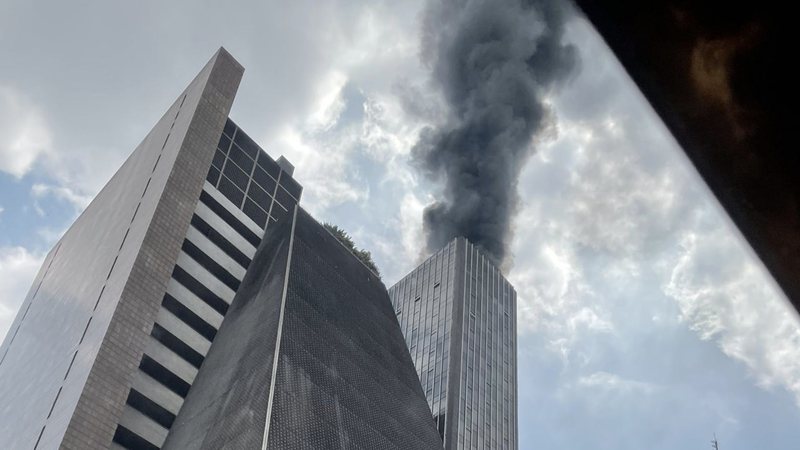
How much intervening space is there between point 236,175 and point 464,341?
37.1 meters

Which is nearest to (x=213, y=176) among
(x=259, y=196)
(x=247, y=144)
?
(x=259, y=196)

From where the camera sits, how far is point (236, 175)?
187ft

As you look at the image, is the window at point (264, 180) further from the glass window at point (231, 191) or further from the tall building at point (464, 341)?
the tall building at point (464, 341)

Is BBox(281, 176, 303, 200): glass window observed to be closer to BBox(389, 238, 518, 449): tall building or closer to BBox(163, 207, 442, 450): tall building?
BBox(163, 207, 442, 450): tall building

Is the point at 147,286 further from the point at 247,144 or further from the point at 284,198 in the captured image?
the point at 247,144

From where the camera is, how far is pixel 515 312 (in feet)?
317

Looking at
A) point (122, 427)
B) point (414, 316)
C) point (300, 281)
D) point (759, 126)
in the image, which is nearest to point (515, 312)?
point (414, 316)

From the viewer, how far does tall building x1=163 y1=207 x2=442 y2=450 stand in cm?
3247

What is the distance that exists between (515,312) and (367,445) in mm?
63469

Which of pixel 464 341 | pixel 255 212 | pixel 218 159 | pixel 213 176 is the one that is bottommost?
pixel 255 212

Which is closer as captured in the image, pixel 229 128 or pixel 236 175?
pixel 236 175

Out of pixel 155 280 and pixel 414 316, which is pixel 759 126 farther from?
pixel 414 316

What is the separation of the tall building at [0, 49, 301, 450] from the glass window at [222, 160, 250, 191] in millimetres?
111

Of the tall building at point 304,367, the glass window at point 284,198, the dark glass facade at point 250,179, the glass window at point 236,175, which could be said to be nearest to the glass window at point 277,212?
the dark glass facade at point 250,179
